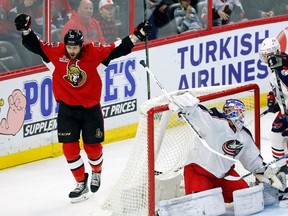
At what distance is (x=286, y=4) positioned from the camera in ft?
32.7

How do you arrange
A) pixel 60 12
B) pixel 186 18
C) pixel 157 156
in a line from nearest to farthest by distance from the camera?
pixel 157 156
pixel 60 12
pixel 186 18

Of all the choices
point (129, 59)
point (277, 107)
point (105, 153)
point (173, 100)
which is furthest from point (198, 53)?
point (173, 100)

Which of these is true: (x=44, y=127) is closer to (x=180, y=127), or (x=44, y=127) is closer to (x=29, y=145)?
(x=29, y=145)

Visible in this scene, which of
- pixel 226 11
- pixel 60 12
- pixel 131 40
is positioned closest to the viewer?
pixel 131 40

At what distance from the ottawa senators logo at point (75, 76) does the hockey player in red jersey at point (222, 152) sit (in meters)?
0.90

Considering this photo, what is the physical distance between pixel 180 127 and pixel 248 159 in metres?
0.54

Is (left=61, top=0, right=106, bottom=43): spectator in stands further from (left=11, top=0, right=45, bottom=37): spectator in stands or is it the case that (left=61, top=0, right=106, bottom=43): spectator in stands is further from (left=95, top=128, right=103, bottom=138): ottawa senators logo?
(left=95, top=128, right=103, bottom=138): ottawa senators logo

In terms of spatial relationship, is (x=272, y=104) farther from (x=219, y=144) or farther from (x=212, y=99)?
(x=219, y=144)

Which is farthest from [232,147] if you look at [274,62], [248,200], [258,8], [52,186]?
[258,8]

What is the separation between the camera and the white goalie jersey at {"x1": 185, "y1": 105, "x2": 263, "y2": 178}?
6.71 meters

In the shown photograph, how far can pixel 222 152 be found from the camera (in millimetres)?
6836

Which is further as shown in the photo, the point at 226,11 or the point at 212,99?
the point at 226,11

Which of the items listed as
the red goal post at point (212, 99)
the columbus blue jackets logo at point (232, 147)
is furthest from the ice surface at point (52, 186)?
the red goal post at point (212, 99)

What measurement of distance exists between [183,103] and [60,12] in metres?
2.22
